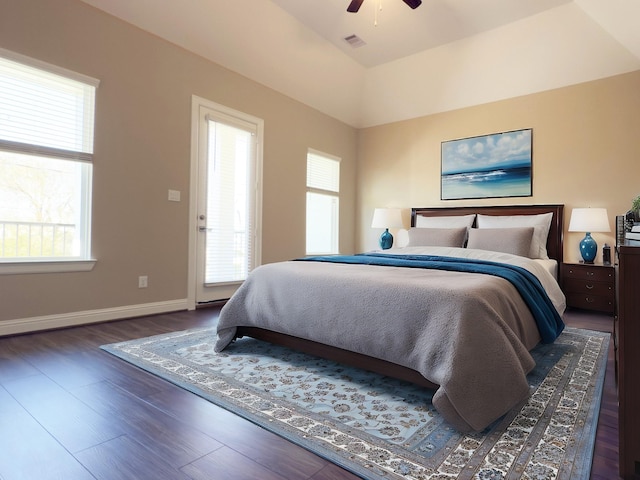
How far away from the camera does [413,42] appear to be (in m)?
4.46

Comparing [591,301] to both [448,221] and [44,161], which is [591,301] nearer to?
[448,221]

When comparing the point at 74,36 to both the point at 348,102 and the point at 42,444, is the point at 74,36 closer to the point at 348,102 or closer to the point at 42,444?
the point at 42,444

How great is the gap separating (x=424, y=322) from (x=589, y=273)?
3189 mm

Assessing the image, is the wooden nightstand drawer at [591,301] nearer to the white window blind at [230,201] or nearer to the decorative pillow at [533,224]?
the decorative pillow at [533,224]

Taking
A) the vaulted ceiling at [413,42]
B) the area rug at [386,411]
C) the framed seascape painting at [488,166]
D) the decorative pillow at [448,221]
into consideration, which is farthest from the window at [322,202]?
the area rug at [386,411]

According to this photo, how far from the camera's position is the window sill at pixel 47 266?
2.74m

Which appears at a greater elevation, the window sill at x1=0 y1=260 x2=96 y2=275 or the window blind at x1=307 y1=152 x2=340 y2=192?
the window blind at x1=307 y1=152 x2=340 y2=192

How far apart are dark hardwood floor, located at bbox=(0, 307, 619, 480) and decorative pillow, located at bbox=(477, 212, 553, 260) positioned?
6.71 ft

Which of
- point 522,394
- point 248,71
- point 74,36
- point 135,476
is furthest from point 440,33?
point 135,476

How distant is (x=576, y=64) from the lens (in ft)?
13.5

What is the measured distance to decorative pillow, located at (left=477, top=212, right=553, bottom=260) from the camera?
13.4 ft

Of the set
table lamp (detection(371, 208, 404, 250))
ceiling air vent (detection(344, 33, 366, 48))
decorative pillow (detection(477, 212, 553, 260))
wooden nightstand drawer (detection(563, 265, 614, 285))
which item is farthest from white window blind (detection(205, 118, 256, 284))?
wooden nightstand drawer (detection(563, 265, 614, 285))

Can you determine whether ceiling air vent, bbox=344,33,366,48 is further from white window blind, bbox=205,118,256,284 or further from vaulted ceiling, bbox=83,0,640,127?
white window blind, bbox=205,118,256,284

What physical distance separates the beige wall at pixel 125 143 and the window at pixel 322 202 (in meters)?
1.44
